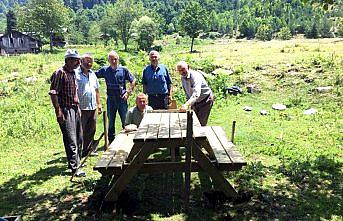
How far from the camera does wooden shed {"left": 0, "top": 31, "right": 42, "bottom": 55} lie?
210 ft

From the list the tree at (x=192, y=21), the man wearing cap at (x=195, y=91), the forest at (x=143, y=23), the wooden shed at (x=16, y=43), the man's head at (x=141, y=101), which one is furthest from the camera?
the wooden shed at (x=16, y=43)

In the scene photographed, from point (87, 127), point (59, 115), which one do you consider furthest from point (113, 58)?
point (59, 115)

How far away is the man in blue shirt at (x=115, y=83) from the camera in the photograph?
732 centimetres

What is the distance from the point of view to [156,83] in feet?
23.8

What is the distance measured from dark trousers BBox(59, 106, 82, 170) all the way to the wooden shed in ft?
207

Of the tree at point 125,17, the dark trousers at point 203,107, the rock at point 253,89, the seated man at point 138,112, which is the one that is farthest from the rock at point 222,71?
the tree at point 125,17

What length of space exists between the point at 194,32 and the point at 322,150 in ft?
181

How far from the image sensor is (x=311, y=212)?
196 inches

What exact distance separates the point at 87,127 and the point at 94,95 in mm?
682

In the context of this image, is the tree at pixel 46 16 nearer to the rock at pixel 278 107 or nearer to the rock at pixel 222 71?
the rock at pixel 222 71

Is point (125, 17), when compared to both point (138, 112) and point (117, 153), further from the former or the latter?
point (117, 153)

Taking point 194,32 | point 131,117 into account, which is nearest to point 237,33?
point 194,32

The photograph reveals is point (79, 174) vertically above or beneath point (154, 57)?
beneath

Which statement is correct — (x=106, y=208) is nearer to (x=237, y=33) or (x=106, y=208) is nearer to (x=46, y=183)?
(x=46, y=183)
